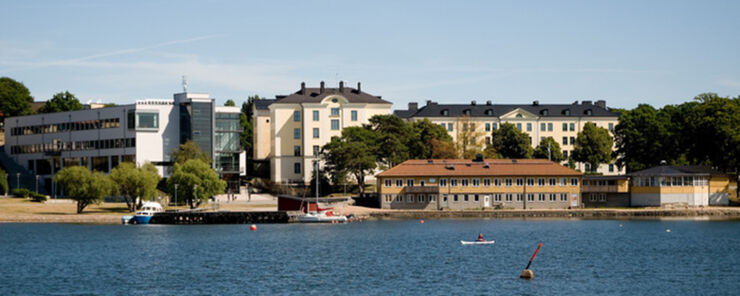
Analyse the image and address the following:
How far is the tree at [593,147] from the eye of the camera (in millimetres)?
151750

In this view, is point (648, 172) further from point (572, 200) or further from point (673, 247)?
point (673, 247)

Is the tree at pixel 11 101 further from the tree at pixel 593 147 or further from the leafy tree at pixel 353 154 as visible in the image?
the tree at pixel 593 147

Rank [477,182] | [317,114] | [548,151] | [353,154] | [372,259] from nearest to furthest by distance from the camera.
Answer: [372,259], [477,182], [353,154], [548,151], [317,114]

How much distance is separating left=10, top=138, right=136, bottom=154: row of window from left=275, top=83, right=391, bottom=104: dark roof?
1012 inches

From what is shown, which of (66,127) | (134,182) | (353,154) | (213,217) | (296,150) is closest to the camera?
(213,217)

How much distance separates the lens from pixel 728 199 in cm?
12138

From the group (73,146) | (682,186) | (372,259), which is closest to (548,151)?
(682,186)

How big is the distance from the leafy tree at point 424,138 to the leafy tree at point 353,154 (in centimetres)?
609

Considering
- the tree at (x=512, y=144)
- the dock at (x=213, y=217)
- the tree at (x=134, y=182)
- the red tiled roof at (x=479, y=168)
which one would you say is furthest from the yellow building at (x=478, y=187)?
the tree at (x=134, y=182)

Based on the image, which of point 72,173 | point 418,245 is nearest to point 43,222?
point 72,173

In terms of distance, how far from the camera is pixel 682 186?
119 m

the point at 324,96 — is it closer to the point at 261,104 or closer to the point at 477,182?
the point at 261,104

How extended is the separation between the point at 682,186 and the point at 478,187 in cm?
2567

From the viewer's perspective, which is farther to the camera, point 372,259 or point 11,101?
point 11,101
